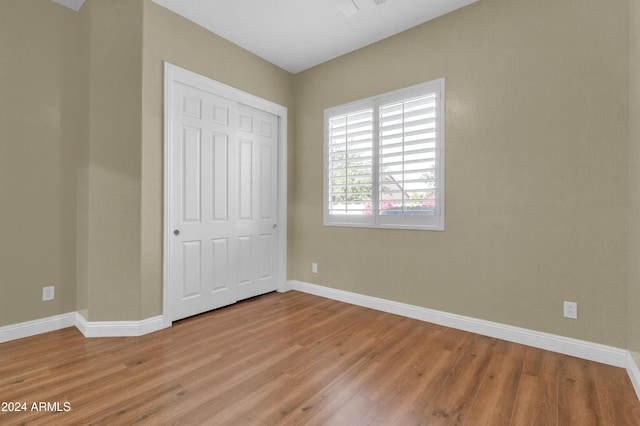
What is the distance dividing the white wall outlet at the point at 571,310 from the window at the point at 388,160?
3.66 feet

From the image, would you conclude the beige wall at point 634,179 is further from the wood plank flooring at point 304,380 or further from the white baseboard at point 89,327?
the white baseboard at point 89,327

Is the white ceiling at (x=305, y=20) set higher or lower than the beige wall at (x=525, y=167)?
higher

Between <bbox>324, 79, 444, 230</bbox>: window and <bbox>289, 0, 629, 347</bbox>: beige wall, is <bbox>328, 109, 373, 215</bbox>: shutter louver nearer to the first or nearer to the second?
<bbox>324, 79, 444, 230</bbox>: window

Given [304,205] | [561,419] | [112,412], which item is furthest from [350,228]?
[112,412]

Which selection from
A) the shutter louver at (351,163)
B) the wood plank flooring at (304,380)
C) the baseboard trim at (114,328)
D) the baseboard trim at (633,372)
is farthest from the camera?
the shutter louver at (351,163)

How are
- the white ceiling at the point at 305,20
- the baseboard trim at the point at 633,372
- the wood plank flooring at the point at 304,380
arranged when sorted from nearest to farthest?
the wood plank flooring at the point at 304,380 → the baseboard trim at the point at 633,372 → the white ceiling at the point at 305,20

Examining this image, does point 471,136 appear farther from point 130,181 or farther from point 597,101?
point 130,181

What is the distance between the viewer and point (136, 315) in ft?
8.80

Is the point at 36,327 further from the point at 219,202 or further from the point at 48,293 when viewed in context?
the point at 219,202

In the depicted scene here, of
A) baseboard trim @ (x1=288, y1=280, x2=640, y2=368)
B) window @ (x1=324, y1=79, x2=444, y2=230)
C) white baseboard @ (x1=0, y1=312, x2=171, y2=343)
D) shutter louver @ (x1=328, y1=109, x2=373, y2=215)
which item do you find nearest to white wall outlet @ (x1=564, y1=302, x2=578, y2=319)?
baseboard trim @ (x1=288, y1=280, x2=640, y2=368)

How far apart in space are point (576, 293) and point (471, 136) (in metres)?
1.53

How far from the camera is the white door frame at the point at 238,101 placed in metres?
2.86

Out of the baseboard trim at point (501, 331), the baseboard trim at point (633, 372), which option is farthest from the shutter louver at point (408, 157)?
the baseboard trim at point (633, 372)

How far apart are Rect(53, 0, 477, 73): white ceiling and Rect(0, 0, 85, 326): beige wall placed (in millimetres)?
389
